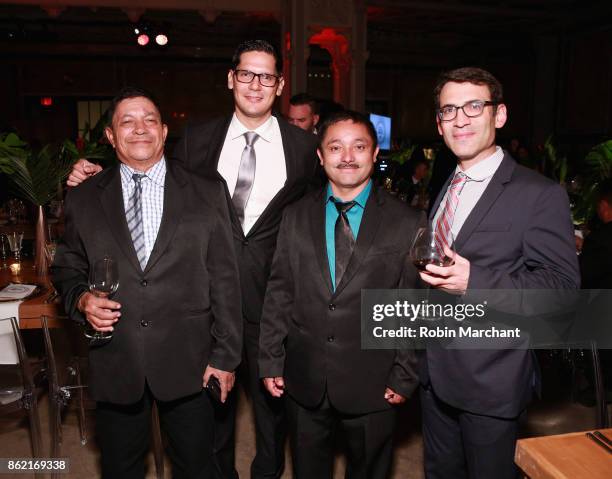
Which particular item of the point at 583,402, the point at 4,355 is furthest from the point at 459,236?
the point at 583,402

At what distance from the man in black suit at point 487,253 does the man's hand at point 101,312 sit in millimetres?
1017

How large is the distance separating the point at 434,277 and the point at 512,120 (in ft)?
43.6

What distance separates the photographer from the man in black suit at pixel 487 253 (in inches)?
62.6

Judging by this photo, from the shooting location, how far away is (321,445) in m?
2.08

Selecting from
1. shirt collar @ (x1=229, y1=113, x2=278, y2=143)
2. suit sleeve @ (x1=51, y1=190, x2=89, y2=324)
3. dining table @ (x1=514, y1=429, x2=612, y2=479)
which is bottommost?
dining table @ (x1=514, y1=429, x2=612, y2=479)

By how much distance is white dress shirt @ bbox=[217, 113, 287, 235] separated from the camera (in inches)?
93.6

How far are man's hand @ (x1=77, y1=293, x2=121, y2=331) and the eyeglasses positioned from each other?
1.12 metres

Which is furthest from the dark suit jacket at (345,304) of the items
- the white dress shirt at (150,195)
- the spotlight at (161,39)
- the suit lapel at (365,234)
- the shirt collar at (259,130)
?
the spotlight at (161,39)

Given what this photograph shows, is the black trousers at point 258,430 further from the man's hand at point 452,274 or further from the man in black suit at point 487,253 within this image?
the man's hand at point 452,274

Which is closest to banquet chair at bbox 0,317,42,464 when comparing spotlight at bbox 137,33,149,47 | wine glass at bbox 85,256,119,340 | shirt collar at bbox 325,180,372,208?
wine glass at bbox 85,256,119,340

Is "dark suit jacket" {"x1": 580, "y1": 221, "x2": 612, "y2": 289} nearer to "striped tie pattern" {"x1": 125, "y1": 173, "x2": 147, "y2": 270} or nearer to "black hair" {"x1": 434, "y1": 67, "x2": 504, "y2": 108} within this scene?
"black hair" {"x1": 434, "y1": 67, "x2": 504, "y2": 108}

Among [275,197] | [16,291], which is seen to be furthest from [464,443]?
[16,291]

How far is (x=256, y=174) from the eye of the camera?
2.41 meters

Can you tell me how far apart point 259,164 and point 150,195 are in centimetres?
60
